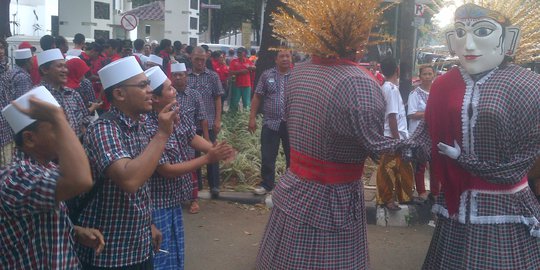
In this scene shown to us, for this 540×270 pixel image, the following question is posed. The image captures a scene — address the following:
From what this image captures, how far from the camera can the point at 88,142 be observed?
2908 millimetres

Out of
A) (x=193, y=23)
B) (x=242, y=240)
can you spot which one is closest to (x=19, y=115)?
(x=242, y=240)

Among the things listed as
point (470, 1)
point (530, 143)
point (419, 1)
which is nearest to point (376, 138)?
point (530, 143)

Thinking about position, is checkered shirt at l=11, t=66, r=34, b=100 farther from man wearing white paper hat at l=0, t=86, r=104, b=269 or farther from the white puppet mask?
the white puppet mask

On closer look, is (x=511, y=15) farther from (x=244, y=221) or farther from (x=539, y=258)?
(x=244, y=221)

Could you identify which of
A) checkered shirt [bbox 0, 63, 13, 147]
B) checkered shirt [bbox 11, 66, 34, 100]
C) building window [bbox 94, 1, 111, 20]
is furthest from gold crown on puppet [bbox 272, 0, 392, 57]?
building window [bbox 94, 1, 111, 20]

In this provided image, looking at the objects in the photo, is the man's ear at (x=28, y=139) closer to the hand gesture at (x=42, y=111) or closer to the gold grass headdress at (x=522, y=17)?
the hand gesture at (x=42, y=111)

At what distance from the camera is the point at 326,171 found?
357 centimetres

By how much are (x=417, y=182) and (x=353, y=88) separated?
12.3 ft

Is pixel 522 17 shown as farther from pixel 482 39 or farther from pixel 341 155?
pixel 341 155

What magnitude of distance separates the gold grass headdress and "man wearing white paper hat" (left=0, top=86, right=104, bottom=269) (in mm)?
2753

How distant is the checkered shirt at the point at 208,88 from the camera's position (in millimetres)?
7484

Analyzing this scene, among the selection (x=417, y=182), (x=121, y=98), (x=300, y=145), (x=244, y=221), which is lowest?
(x=244, y=221)

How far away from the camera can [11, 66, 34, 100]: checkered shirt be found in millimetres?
7168

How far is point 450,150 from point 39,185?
2352mm
